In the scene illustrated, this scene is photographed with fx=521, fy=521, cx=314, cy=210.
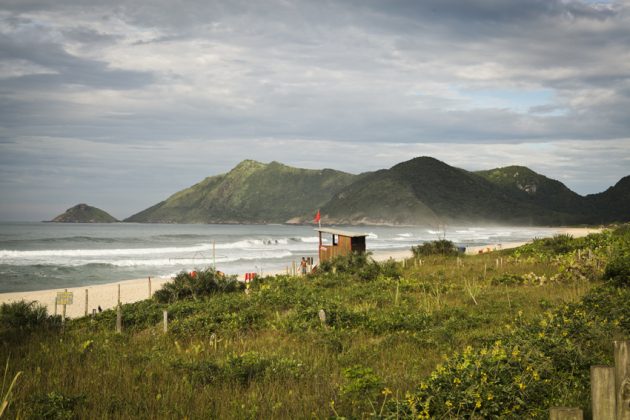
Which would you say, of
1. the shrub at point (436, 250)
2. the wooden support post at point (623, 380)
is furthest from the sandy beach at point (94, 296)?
the wooden support post at point (623, 380)

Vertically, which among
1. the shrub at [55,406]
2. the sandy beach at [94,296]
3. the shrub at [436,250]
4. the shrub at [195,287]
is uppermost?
the shrub at [436,250]

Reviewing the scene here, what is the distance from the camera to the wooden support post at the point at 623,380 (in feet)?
11.6

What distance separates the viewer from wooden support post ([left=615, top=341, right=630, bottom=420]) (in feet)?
11.6

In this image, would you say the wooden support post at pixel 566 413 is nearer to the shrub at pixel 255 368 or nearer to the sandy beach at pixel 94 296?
the shrub at pixel 255 368

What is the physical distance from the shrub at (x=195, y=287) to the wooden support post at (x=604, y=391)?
63.7ft

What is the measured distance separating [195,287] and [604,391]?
2040 centimetres

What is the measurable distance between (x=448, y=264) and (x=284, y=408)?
2567cm

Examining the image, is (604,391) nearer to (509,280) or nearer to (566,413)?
(566,413)

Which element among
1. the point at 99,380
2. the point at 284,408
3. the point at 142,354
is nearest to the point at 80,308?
the point at 142,354

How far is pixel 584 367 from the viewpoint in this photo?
26.1 ft

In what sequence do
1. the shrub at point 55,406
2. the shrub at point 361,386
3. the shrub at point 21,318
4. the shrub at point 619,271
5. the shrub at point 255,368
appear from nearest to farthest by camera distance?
1. the shrub at point 55,406
2. the shrub at point 361,386
3. the shrub at point 255,368
4. the shrub at point 21,318
5. the shrub at point 619,271

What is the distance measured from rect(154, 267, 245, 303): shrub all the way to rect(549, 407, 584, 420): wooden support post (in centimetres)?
1945

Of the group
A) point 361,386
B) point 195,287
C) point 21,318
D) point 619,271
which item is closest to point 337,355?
point 361,386

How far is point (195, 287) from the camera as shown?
887 inches
